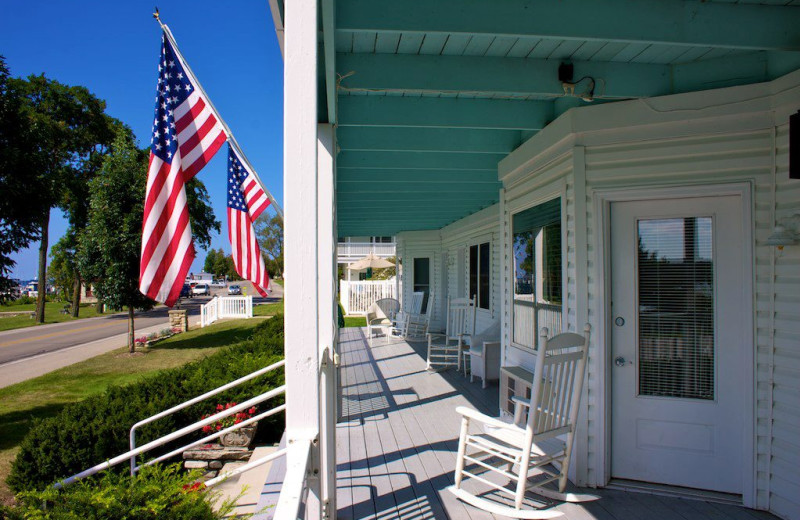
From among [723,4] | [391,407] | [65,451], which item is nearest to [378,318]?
[391,407]

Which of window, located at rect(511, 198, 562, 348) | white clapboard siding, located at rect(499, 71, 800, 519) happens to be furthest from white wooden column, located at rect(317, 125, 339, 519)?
window, located at rect(511, 198, 562, 348)

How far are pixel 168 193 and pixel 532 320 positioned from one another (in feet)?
11.1

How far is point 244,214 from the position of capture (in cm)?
414

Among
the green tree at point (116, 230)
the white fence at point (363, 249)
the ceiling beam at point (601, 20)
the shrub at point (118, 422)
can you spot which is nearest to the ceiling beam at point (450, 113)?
the ceiling beam at point (601, 20)

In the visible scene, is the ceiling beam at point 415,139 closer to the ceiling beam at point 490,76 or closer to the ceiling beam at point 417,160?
the ceiling beam at point 417,160

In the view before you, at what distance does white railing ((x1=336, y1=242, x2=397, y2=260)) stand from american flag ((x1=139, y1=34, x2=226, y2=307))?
91.7 ft

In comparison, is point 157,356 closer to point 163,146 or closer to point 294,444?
point 163,146

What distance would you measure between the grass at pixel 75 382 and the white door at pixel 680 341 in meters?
4.77

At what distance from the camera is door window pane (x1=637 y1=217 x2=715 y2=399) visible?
3311 millimetres

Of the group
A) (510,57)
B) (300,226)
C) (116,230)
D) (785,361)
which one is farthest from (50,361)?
(785,361)

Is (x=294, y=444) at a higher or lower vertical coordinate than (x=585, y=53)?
lower

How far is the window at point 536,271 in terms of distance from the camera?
4.01m

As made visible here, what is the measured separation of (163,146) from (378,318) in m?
10.5

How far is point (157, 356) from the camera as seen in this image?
11938 millimetres
